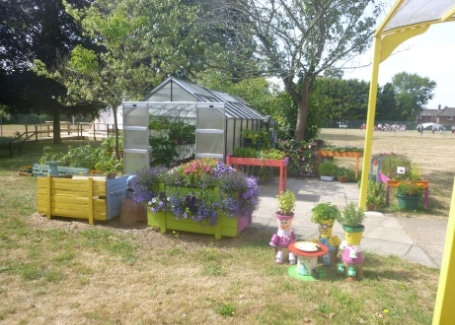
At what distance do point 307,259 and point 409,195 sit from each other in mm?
4476

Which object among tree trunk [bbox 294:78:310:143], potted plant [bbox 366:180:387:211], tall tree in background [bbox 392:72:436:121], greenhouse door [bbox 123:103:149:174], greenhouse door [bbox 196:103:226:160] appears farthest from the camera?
tall tree in background [bbox 392:72:436:121]

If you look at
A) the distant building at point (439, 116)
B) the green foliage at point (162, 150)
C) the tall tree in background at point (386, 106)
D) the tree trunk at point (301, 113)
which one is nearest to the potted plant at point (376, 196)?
the tree trunk at point (301, 113)

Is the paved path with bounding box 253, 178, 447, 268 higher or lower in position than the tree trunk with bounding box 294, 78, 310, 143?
lower

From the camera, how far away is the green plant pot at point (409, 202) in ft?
23.8

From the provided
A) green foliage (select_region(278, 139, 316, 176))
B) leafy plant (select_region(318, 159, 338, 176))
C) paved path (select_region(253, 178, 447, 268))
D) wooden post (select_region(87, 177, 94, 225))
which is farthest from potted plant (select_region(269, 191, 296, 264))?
green foliage (select_region(278, 139, 316, 176))

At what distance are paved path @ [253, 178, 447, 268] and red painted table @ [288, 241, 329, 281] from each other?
1389 millimetres

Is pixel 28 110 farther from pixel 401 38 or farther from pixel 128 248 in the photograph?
pixel 401 38

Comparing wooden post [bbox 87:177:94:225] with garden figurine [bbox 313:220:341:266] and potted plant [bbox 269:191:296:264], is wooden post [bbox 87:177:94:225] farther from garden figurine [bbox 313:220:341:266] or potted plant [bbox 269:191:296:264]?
garden figurine [bbox 313:220:341:266]

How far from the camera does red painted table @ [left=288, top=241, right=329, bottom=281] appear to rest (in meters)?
3.92

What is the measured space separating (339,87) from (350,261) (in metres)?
61.2

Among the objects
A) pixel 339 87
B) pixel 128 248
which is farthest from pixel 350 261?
pixel 339 87

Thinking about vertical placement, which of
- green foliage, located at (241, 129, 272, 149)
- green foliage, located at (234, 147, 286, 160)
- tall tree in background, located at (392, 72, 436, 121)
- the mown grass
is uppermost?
tall tree in background, located at (392, 72, 436, 121)

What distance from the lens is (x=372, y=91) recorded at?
16.3ft

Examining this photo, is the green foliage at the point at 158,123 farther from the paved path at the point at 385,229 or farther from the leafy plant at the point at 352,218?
→ the leafy plant at the point at 352,218
